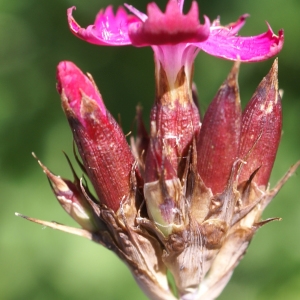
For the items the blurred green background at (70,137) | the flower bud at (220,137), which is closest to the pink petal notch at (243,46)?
the flower bud at (220,137)

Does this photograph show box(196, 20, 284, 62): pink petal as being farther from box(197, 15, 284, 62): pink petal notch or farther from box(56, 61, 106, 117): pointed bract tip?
box(56, 61, 106, 117): pointed bract tip

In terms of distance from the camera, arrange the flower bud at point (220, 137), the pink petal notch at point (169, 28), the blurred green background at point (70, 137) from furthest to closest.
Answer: the blurred green background at point (70, 137) < the flower bud at point (220, 137) < the pink petal notch at point (169, 28)

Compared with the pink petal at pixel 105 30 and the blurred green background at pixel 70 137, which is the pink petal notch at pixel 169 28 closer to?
the pink petal at pixel 105 30

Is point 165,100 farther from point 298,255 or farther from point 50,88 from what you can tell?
point 50,88

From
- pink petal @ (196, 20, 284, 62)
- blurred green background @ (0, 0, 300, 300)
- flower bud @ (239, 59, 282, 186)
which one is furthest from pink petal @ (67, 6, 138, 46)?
blurred green background @ (0, 0, 300, 300)

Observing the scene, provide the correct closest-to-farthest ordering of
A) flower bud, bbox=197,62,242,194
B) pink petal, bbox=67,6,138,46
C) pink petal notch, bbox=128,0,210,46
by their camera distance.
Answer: pink petal notch, bbox=128,0,210,46 → flower bud, bbox=197,62,242,194 → pink petal, bbox=67,6,138,46

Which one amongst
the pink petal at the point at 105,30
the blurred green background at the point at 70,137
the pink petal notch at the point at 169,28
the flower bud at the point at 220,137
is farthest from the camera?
the blurred green background at the point at 70,137
